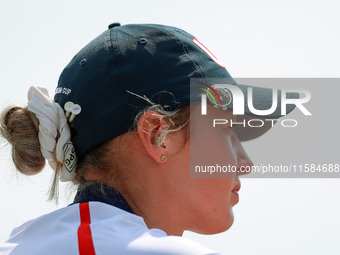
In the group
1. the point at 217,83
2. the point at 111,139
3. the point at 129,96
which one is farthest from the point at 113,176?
the point at 217,83

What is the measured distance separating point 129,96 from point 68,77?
361 millimetres

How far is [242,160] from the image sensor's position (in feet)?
10.2

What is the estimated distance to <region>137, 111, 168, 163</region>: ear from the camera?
110 inches

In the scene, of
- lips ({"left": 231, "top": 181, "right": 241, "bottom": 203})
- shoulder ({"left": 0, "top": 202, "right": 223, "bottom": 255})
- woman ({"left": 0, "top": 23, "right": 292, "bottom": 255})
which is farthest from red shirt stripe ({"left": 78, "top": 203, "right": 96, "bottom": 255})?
lips ({"left": 231, "top": 181, "right": 241, "bottom": 203})

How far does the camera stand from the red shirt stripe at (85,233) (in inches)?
89.2

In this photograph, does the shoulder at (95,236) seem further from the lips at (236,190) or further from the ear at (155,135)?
the lips at (236,190)

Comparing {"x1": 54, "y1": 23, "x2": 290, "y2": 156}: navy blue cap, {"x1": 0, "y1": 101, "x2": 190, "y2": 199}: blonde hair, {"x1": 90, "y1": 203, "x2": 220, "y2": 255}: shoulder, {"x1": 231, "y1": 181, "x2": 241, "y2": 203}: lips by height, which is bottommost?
{"x1": 231, "y1": 181, "x2": 241, "y2": 203}: lips

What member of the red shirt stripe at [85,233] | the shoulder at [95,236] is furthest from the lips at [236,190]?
the red shirt stripe at [85,233]

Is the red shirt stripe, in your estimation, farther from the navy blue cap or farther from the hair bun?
the hair bun

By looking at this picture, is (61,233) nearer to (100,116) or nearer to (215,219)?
(100,116)

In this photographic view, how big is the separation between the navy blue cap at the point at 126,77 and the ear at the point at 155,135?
5 centimetres

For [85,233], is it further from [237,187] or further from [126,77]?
[237,187]

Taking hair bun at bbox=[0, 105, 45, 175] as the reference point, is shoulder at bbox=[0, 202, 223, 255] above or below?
below

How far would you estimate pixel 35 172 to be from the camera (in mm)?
2971
